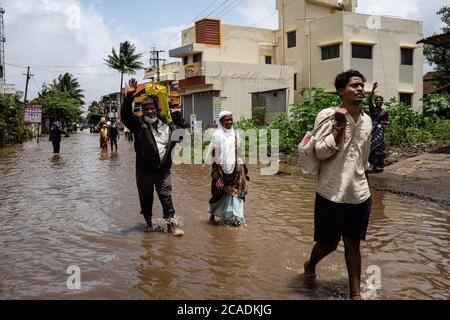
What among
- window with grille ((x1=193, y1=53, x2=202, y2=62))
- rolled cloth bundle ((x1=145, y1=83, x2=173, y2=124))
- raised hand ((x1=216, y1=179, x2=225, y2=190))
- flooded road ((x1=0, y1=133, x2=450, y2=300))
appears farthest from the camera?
window with grille ((x1=193, y1=53, x2=202, y2=62))

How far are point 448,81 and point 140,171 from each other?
95.2 feet

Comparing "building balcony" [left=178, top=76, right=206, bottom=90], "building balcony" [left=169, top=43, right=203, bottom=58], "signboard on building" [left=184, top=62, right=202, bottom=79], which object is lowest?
"building balcony" [left=178, top=76, right=206, bottom=90]

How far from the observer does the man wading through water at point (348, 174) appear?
145 inches

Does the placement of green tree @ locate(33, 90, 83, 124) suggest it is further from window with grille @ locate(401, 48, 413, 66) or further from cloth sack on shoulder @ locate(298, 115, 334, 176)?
cloth sack on shoulder @ locate(298, 115, 334, 176)

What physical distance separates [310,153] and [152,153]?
2.65 meters

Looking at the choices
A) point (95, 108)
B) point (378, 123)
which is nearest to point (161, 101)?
point (378, 123)

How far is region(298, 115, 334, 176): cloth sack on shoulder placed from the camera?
3.75 metres

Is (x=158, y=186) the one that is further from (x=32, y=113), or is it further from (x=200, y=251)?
(x=32, y=113)

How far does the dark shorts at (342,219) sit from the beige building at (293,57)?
22.0m

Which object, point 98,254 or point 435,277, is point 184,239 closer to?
point 98,254

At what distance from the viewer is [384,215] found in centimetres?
736

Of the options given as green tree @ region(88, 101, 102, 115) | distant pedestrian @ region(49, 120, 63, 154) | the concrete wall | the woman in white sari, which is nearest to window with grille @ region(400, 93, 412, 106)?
the concrete wall

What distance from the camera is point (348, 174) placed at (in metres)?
3.69

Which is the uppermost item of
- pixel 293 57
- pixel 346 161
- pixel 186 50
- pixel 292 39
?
pixel 292 39
